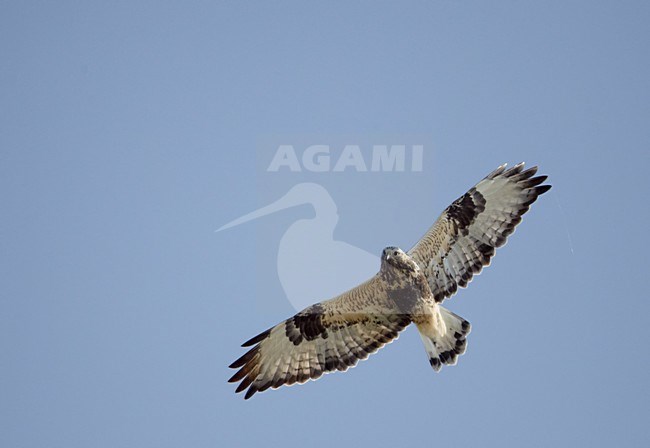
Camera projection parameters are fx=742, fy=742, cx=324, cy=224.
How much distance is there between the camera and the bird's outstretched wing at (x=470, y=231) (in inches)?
299

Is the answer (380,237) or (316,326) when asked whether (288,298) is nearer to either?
(316,326)

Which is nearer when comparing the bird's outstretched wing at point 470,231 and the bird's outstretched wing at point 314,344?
the bird's outstretched wing at point 470,231

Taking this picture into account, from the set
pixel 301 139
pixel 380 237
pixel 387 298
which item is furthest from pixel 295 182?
pixel 387 298

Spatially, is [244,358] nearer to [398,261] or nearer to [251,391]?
[251,391]

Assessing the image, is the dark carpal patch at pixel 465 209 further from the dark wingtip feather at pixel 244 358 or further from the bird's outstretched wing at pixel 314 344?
the dark wingtip feather at pixel 244 358

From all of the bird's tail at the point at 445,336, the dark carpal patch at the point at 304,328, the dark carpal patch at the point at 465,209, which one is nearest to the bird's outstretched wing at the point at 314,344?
the dark carpal patch at the point at 304,328

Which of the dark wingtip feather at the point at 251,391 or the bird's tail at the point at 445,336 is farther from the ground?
the dark wingtip feather at the point at 251,391

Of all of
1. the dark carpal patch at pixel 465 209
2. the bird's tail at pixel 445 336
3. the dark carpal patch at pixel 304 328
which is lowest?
the bird's tail at pixel 445 336

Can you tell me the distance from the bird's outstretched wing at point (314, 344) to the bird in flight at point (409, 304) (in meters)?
0.01

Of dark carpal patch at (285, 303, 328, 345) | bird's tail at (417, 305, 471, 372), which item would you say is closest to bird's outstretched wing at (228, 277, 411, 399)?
dark carpal patch at (285, 303, 328, 345)

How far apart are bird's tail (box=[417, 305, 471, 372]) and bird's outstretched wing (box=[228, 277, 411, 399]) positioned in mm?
350

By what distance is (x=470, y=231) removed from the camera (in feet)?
25.1

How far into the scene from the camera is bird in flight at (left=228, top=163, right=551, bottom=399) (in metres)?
7.50

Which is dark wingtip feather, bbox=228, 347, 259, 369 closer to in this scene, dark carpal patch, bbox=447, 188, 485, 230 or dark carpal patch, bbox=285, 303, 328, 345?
dark carpal patch, bbox=285, 303, 328, 345
